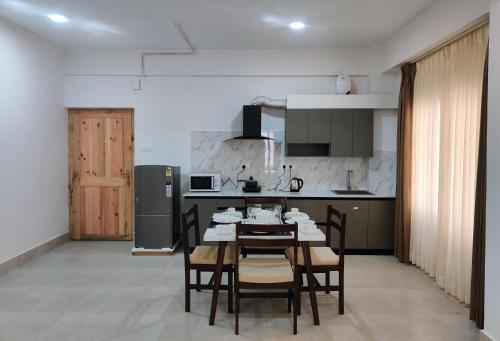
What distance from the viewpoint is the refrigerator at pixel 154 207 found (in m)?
5.05

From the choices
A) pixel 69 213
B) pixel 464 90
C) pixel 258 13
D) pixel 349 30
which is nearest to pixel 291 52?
pixel 349 30

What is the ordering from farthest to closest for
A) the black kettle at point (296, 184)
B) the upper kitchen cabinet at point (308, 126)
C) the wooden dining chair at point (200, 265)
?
the black kettle at point (296, 184) < the upper kitchen cabinet at point (308, 126) < the wooden dining chair at point (200, 265)

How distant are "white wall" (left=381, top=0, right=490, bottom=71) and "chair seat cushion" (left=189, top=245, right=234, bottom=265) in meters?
2.86

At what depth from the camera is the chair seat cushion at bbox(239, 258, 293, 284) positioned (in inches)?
116

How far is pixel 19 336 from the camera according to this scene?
2910mm

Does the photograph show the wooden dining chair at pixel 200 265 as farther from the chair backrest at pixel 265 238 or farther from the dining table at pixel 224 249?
the chair backrest at pixel 265 238

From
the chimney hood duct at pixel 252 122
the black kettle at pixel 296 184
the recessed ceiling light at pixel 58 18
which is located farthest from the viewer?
the black kettle at pixel 296 184

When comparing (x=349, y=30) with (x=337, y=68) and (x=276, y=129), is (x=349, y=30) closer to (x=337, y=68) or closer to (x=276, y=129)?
(x=337, y=68)

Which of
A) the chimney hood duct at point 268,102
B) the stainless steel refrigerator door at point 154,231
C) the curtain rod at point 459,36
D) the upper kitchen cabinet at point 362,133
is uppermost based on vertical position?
the curtain rod at point 459,36

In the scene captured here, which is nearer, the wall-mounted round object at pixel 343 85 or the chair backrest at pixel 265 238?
the chair backrest at pixel 265 238

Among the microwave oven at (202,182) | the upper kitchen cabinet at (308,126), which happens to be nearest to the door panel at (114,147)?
the microwave oven at (202,182)

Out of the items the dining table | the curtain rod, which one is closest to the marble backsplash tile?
A: the curtain rod

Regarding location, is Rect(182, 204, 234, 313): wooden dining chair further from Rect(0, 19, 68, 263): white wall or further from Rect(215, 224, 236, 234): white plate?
Rect(0, 19, 68, 263): white wall

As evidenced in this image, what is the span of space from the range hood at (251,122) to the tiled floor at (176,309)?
6.51ft
